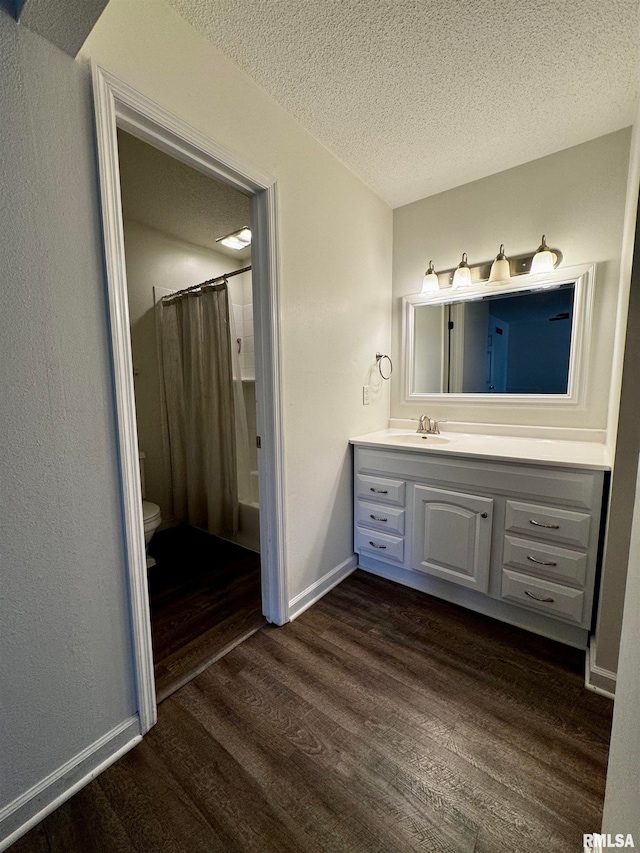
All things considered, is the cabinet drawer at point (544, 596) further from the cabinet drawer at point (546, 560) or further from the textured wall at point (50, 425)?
the textured wall at point (50, 425)

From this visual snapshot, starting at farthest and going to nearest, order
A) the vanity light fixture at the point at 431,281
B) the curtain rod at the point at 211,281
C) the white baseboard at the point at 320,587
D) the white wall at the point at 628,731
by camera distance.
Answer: the curtain rod at the point at 211,281
the vanity light fixture at the point at 431,281
the white baseboard at the point at 320,587
the white wall at the point at 628,731

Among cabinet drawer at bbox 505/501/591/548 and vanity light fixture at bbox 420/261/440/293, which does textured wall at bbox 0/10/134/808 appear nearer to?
cabinet drawer at bbox 505/501/591/548

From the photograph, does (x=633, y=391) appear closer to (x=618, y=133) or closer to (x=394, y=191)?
(x=618, y=133)

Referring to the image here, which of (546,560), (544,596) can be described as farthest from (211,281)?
(544,596)

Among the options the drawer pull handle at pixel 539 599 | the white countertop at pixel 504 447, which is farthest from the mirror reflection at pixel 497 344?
the drawer pull handle at pixel 539 599

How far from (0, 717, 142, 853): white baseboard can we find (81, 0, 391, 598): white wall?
85 centimetres

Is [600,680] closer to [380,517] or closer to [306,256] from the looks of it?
[380,517]

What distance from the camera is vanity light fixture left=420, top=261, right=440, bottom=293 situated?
224cm

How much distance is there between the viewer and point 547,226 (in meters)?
1.90

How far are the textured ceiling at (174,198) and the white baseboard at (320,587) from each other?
6.83 ft

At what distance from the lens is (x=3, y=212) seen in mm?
837

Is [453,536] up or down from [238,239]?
down

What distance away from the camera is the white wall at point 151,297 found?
264 centimetres

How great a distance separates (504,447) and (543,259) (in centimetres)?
104
